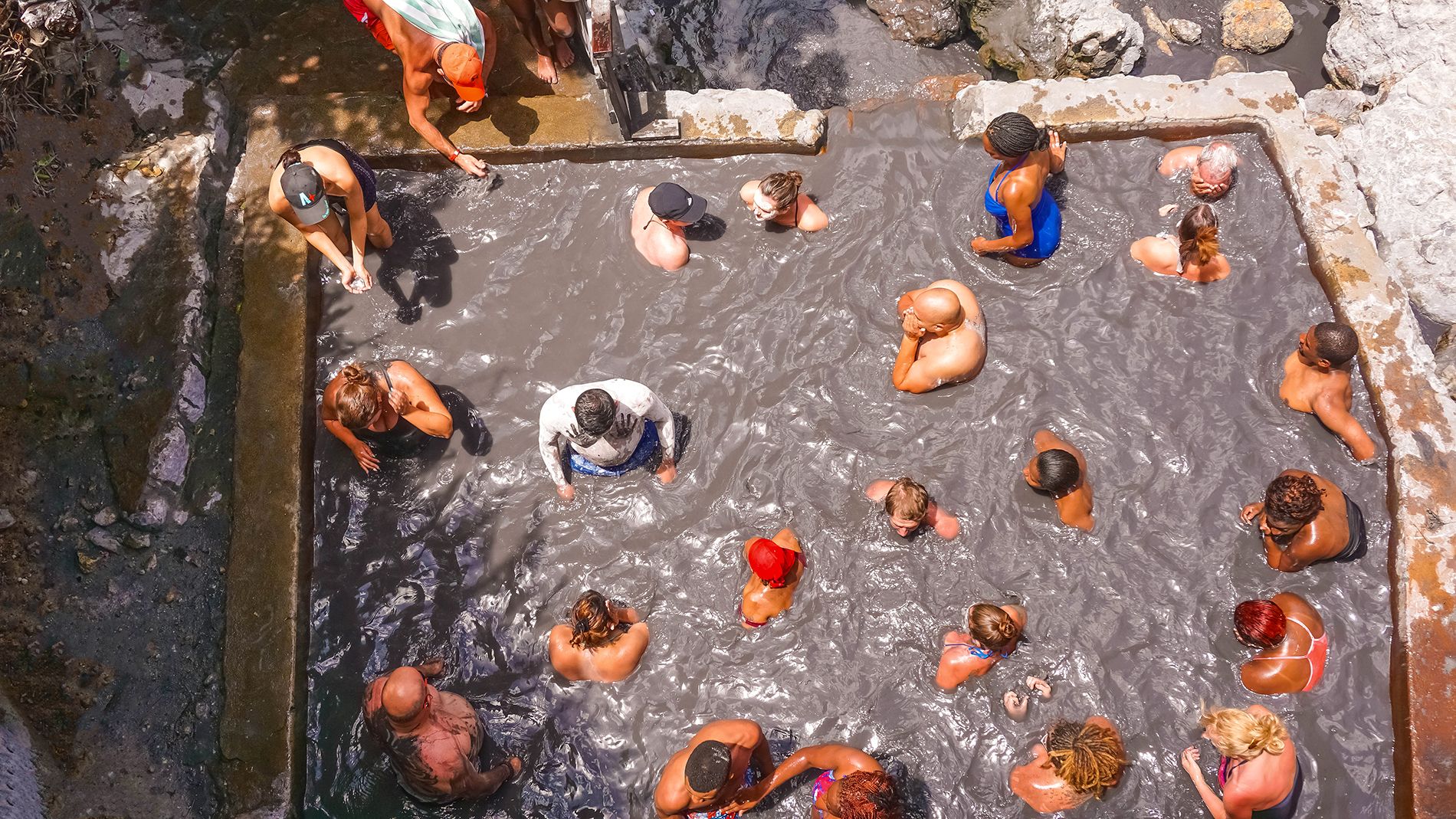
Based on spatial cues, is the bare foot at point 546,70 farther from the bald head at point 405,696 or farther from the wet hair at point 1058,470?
the wet hair at point 1058,470

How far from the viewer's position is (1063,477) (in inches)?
213

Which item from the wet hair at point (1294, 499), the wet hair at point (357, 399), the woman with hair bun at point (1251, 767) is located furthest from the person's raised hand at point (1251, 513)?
the wet hair at point (357, 399)

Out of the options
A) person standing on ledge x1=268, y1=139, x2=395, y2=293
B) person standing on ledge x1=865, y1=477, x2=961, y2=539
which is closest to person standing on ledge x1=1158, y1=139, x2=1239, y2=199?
person standing on ledge x1=865, y1=477, x2=961, y2=539

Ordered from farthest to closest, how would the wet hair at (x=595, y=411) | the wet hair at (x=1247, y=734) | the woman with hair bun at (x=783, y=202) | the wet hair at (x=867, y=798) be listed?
the woman with hair bun at (x=783, y=202)
the wet hair at (x=595, y=411)
the wet hair at (x=1247, y=734)
the wet hair at (x=867, y=798)

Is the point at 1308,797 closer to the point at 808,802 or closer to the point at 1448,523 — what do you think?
the point at 1448,523

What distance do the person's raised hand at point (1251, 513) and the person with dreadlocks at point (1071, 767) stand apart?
5.43 feet

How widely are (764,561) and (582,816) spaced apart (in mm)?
1968

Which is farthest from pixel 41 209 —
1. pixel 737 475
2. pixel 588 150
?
pixel 737 475

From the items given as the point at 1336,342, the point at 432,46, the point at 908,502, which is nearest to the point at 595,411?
the point at 908,502

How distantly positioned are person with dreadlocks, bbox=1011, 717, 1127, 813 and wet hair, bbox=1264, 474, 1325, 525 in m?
1.65

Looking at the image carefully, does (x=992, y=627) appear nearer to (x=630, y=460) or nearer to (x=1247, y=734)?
(x=1247, y=734)

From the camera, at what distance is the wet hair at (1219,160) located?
6.37m

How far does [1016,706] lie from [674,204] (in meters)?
4.07

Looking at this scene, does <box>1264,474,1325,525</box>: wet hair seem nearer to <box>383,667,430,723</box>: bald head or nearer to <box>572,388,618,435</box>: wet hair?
<box>572,388,618,435</box>: wet hair
